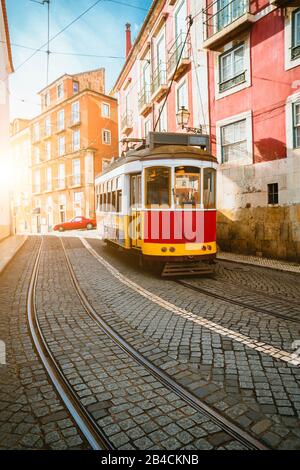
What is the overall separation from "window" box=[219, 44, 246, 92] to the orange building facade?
21.2 meters

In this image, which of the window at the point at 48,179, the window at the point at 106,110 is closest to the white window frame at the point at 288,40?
the window at the point at 106,110

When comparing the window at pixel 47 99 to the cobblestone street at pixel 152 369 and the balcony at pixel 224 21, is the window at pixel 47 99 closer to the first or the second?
the balcony at pixel 224 21

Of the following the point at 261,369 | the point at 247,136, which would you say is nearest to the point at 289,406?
the point at 261,369

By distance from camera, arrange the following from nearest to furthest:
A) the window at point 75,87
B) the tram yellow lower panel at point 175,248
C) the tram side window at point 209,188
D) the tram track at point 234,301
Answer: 1. the tram track at point 234,301
2. the tram yellow lower panel at point 175,248
3. the tram side window at point 209,188
4. the window at point 75,87

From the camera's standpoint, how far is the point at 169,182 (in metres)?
7.85

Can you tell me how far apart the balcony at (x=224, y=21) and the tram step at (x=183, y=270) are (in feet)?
30.4

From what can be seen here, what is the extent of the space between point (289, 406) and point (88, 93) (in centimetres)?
3442

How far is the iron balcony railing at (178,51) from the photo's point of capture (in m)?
15.2

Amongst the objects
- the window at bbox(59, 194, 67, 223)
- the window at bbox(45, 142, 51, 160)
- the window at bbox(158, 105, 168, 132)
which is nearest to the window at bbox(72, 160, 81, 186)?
the window at bbox(59, 194, 67, 223)

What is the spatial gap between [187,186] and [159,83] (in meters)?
12.6

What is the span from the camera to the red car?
29250 millimetres

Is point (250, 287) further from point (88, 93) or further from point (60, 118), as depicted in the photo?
point (60, 118)

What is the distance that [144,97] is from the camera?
20.8 meters
